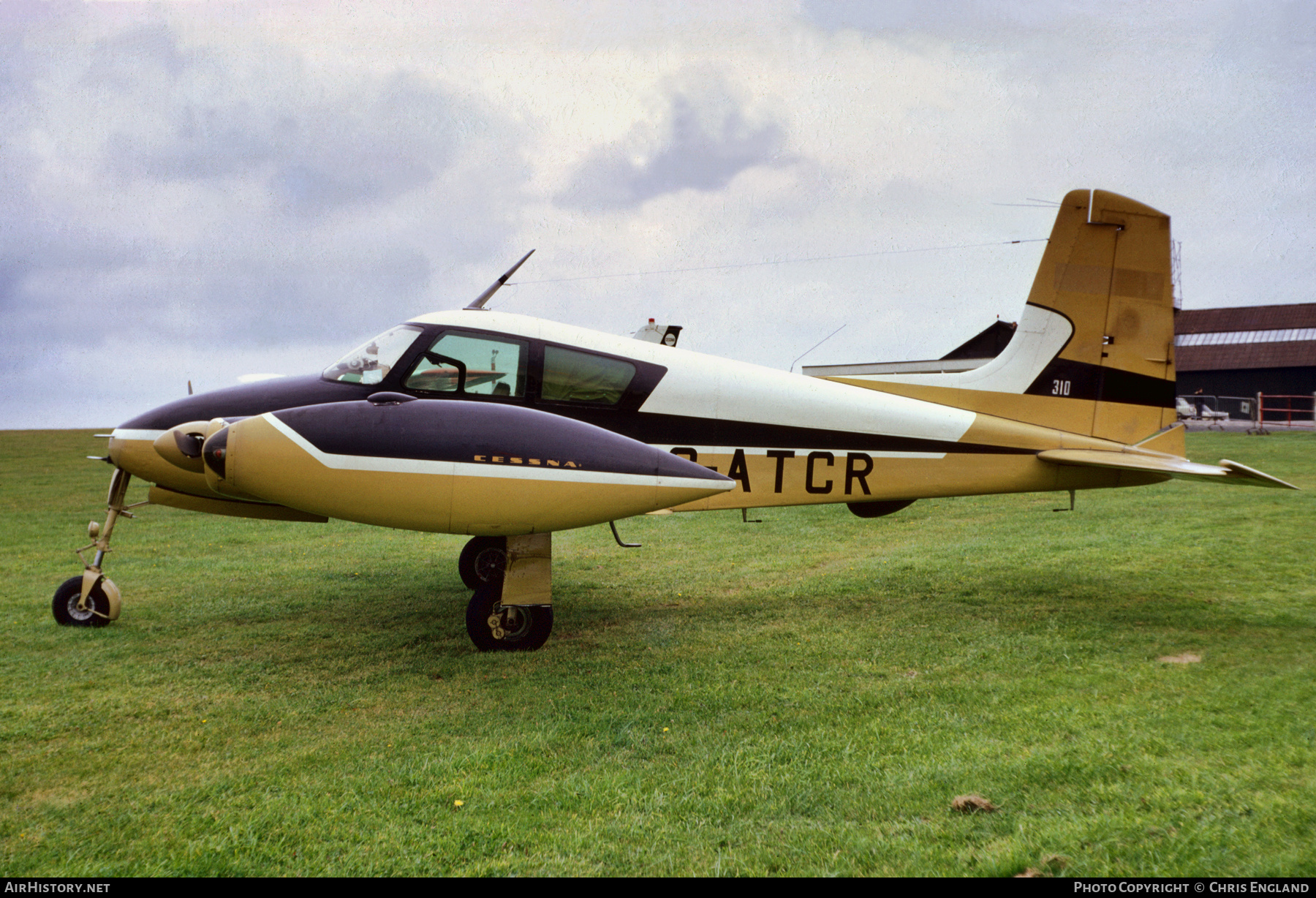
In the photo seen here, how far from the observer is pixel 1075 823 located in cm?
337

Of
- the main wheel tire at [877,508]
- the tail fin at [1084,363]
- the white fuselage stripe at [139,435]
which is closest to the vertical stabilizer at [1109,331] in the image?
the tail fin at [1084,363]

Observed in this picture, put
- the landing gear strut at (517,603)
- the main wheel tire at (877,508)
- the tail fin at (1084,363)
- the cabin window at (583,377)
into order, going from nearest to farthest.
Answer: the landing gear strut at (517,603) → the cabin window at (583,377) → the main wheel tire at (877,508) → the tail fin at (1084,363)

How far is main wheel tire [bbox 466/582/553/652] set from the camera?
6.58 m

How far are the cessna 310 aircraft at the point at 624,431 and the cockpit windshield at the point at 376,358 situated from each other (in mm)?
15

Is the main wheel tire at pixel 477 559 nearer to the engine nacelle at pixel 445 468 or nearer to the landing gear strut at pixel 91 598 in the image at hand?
the engine nacelle at pixel 445 468

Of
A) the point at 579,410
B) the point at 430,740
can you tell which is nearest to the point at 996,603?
the point at 579,410

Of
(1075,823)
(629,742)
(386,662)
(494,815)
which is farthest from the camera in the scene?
(386,662)

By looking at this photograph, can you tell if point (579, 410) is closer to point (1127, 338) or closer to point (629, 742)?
point (629, 742)

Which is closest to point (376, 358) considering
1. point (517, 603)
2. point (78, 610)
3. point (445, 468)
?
point (445, 468)

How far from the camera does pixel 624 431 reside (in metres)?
7.33

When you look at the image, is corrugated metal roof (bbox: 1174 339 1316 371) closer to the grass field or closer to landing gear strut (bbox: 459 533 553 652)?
the grass field

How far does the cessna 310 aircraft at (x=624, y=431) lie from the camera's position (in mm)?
5660

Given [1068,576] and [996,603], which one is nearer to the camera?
[996,603]
